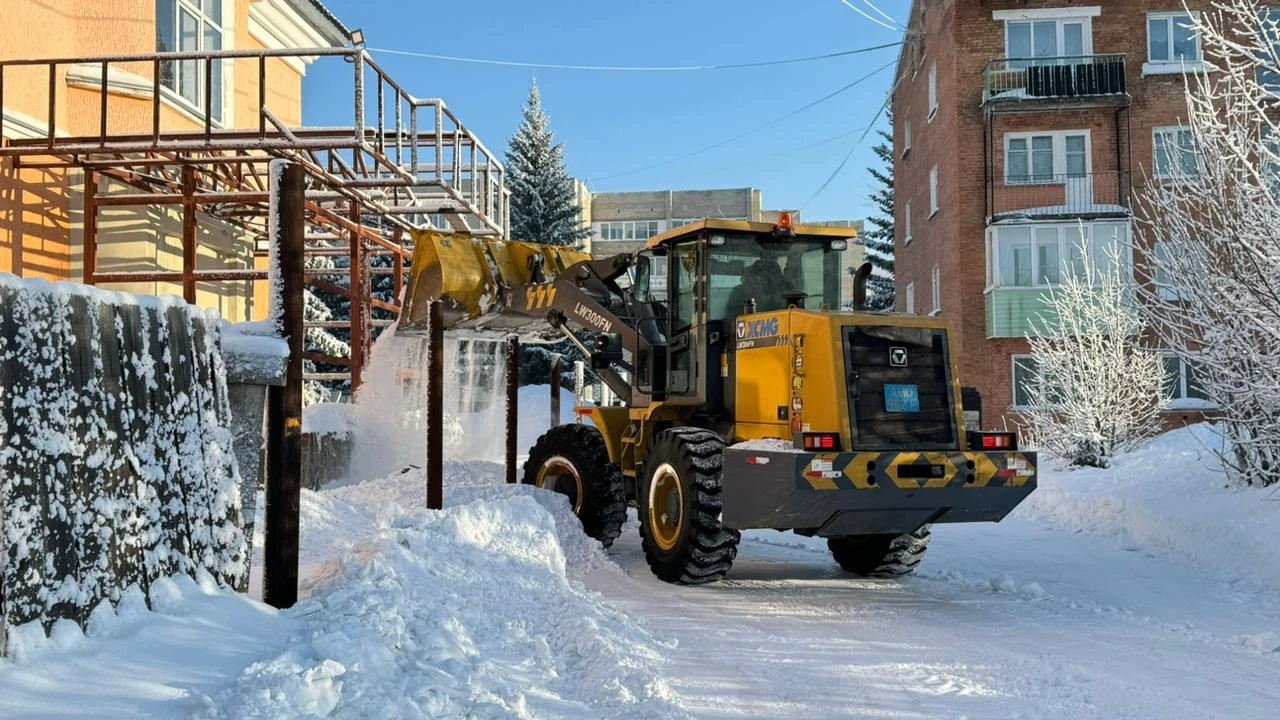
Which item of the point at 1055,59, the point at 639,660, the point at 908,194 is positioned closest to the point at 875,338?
the point at 639,660

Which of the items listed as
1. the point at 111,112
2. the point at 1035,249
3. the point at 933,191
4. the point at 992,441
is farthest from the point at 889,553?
the point at 933,191

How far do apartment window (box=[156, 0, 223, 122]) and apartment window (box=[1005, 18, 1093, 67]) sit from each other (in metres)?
20.0

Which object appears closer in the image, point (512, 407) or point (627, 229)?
point (512, 407)

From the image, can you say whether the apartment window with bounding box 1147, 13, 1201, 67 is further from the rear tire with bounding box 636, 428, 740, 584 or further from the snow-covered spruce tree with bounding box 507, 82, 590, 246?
the rear tire with bounding box 636, 428, 740, 584

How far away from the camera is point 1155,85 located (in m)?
28.3

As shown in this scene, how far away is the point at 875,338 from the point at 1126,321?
1171cm

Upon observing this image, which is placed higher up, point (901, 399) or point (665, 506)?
point (901, 399)

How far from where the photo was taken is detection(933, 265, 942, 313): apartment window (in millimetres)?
31469

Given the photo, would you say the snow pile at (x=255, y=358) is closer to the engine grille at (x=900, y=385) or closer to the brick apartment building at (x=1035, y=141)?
the engine grille at (x=900, y=385)

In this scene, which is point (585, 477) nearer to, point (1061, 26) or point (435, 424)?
point (435, 424)

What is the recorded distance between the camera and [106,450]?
4.75 m

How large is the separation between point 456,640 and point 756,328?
4.69 metres

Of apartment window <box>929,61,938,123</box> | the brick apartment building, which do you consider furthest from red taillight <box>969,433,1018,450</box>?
apartment window <box>929,61,938,123</box>

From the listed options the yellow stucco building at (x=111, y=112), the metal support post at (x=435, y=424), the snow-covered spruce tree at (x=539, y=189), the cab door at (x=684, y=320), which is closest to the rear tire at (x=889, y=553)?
the cab door at (x=684, y=320)
